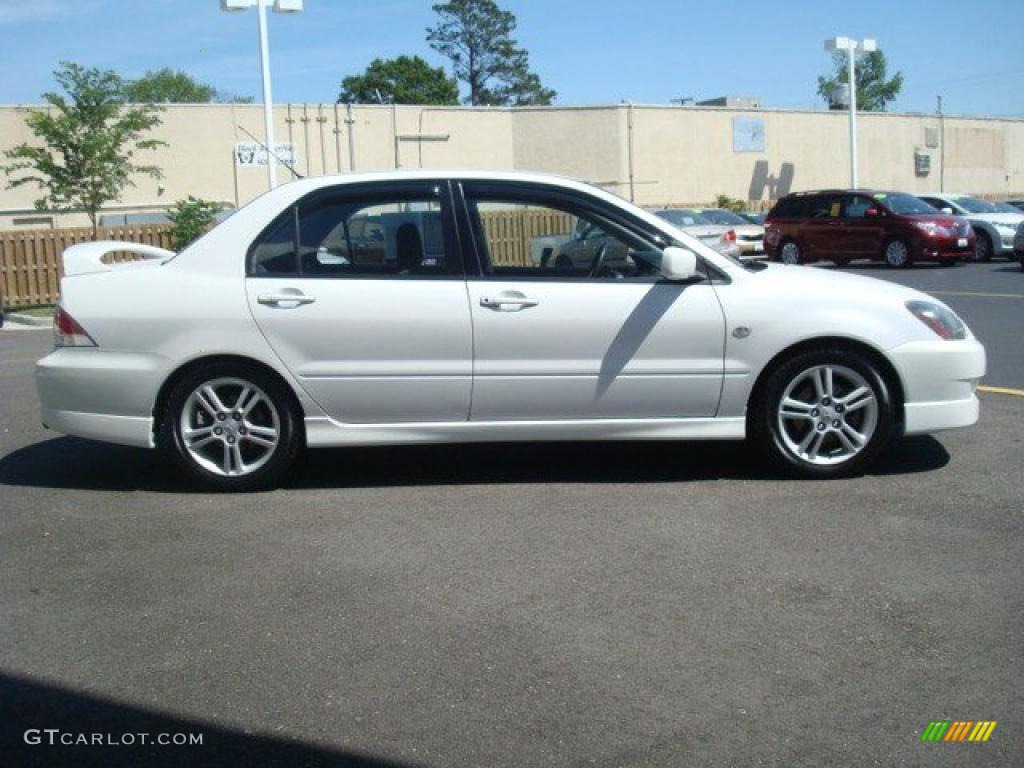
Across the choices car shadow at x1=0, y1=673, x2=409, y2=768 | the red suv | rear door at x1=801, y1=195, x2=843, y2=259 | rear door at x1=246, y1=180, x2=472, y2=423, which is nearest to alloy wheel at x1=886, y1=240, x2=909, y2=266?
the red suv

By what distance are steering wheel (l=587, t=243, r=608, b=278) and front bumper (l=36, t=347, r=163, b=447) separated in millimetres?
2280

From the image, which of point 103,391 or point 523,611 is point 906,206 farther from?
point 523,611

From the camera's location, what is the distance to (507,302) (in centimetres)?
604

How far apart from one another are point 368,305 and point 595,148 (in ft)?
145

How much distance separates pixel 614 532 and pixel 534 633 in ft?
4.16

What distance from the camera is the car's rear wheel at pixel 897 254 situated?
23.9 metres

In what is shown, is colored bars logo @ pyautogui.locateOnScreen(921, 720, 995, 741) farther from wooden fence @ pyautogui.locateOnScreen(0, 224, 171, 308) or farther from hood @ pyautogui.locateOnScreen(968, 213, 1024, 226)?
A: hood @ pyautogui.locateOnScreen(968, 213, 1024, 226)

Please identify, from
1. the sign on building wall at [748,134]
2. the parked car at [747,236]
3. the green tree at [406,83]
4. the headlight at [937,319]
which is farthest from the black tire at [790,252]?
the green tree at [406,83]

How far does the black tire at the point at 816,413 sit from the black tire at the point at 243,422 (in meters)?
2.42

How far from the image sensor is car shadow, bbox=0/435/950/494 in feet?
21.2

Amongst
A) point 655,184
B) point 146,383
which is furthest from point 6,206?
point 146,383

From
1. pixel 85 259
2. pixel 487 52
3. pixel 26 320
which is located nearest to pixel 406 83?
pixel 487 52

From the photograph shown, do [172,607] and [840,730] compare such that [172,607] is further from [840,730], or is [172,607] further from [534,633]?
[840,730]

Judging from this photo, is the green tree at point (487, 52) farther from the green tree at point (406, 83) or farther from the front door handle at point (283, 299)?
the front door handle at point (283, 299)
